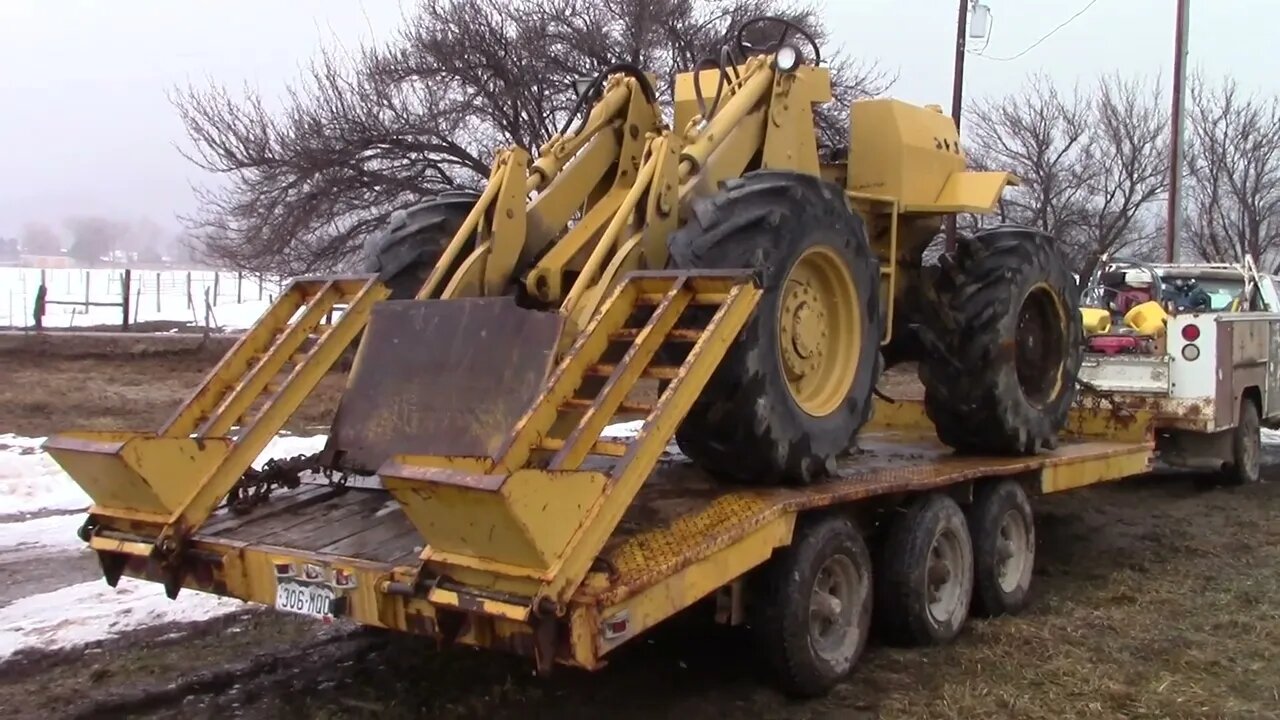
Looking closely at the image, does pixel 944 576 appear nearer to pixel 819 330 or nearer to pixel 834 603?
pixel 834 603

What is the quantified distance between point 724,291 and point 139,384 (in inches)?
594

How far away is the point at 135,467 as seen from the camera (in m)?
4.73

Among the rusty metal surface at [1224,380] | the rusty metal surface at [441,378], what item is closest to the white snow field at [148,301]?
the rusty metal surface at [1224,380]

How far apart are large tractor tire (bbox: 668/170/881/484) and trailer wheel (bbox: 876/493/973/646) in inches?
23.3

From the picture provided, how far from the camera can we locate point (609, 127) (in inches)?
→ 258

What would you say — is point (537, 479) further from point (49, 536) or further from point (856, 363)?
point (49, 536)

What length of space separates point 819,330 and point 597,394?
1.46 metres

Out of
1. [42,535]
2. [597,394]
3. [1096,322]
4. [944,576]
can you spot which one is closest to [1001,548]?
[944,576]

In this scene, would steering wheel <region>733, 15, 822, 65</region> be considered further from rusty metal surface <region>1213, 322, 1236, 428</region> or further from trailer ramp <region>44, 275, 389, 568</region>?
rusty metal surface <region>1213, 322, 1236, 428</region>

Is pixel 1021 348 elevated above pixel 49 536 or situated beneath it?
elevated above

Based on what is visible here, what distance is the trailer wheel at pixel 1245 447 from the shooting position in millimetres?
10836

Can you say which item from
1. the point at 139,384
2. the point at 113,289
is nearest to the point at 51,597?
the point at 139,384

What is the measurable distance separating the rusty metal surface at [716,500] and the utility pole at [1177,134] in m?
13.4

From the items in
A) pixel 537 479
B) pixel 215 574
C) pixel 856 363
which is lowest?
pixel 215 574
